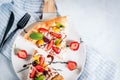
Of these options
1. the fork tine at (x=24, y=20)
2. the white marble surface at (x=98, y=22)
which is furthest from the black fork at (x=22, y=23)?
the white marble surface at (x=98, y=22)

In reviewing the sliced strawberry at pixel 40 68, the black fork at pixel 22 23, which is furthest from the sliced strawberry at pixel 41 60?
the black fork at pixel 22 23

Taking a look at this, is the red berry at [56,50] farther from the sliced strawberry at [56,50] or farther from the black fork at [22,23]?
the black fork at [22,23]

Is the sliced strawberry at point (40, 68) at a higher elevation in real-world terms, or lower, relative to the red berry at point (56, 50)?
lower

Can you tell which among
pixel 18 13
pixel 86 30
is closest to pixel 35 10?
pixel 18 13

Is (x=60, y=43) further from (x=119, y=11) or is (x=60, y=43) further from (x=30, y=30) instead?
(x=119, y=11)

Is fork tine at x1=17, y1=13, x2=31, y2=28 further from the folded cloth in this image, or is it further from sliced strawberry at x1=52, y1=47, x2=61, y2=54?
sliced strawberry at x1=52, y1=47, x2=61, y2=54

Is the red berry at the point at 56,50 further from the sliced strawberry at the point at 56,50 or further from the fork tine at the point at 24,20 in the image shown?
the fork tine at the point at 24,20

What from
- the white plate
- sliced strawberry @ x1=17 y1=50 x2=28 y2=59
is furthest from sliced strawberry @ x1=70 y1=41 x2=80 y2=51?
sliced strawberry @ x1=17 y1=50 x2=28 y2=59

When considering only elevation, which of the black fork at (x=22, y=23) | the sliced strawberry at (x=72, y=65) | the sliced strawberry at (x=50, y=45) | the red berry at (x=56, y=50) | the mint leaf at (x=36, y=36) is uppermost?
the black fork at (x=22, y=23)

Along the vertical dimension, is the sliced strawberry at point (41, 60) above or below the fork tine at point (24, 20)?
below
